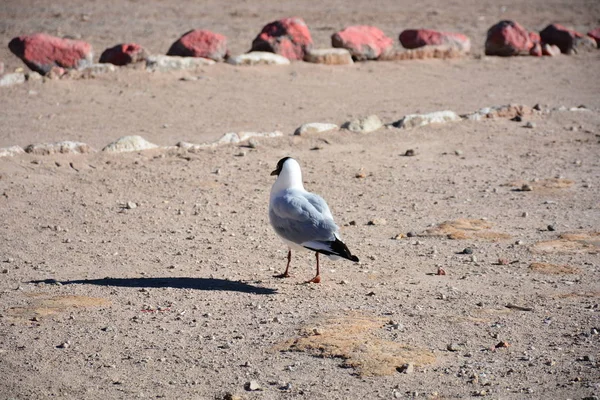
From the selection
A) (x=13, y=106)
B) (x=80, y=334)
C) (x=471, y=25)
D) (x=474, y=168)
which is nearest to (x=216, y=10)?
(x=471, y=25)

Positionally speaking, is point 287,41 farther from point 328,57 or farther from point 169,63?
point 169,63

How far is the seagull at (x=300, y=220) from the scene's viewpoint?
6.95 meters

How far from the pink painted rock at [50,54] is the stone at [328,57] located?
12.6 feet

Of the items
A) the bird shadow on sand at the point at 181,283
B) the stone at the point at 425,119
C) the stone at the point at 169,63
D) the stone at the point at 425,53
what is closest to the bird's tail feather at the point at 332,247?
the bird shadow on sand at the point at 181,283

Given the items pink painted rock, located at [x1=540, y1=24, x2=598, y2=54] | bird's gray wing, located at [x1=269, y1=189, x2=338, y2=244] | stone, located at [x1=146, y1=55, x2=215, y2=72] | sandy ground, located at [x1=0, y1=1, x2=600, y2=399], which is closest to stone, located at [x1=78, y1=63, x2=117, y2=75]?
sandy ground, located at [x1=0, y1=1, x2=600, y2=399]

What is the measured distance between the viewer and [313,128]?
1226 centimetres

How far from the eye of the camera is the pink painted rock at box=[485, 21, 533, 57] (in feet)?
60.4

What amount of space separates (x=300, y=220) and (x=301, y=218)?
2cm

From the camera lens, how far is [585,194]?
9953 mm

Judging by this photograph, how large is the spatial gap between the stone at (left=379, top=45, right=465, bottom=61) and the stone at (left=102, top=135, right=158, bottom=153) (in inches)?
272

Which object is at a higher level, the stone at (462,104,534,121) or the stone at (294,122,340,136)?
the stone at (462,104,534,121)

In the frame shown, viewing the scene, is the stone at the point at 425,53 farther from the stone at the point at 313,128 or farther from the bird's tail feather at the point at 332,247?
the bird's tail feather at the point at 332,247

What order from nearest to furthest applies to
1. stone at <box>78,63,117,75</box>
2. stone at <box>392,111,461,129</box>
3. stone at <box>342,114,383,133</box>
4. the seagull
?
the seagull
stone at <box>342,114,383,133</box>
stone at <box>392,111,461,129</box>
stone at <box>78,63,117,75</box>

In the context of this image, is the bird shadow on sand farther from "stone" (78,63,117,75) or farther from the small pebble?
"stone" (78,63,117,75)
